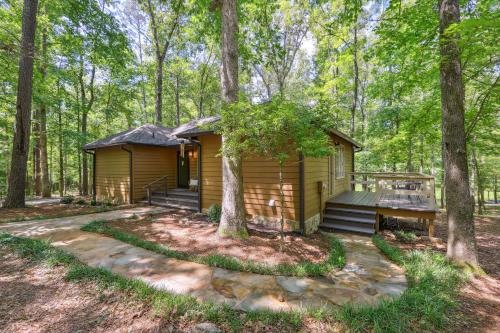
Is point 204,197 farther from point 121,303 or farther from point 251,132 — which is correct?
point 121,303

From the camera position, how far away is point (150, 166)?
34.4 feet

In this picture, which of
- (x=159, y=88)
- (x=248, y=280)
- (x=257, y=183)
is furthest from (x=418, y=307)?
(x=159, y=88)

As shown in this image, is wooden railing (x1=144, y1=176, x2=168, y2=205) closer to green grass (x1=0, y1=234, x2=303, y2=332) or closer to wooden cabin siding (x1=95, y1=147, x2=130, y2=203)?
wooden cabin siding (x1=95, y1=147, x2=130, y2=203)

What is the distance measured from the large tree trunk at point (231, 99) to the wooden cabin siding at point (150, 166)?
6.56 meters

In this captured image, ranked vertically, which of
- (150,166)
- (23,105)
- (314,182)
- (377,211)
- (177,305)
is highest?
(23,105)

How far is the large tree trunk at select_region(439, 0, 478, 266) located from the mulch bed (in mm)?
2294

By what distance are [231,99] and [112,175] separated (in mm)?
8630

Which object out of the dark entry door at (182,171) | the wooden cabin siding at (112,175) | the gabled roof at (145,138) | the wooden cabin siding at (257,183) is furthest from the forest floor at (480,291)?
the wooden cabin siding at (112,175)

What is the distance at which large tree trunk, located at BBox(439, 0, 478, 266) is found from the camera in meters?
3.77

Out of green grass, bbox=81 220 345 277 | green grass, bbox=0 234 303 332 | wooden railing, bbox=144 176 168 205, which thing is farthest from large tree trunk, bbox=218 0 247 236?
wooden railing, bbox=144 176 168 205

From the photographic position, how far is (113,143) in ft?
31.9

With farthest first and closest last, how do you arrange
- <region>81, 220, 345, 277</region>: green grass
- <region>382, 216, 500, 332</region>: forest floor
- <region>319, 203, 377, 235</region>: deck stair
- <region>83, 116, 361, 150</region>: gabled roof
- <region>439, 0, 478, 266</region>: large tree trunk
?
<region>83, 116, 361, 150</region>: gabled roof, <region>319, 203, 377, 235</region>: deck stair, <region>439, 0, 478, 266</region>: large tree trunk, <region>81, 220, 345, 277</region>: green grass, <region>382, 216, 500, 332</region>: forest floor

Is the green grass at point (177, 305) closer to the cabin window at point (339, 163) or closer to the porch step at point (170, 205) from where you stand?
the porch step at point (170, 205)

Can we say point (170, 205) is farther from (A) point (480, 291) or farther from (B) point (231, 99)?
(A) point (480, 291)
